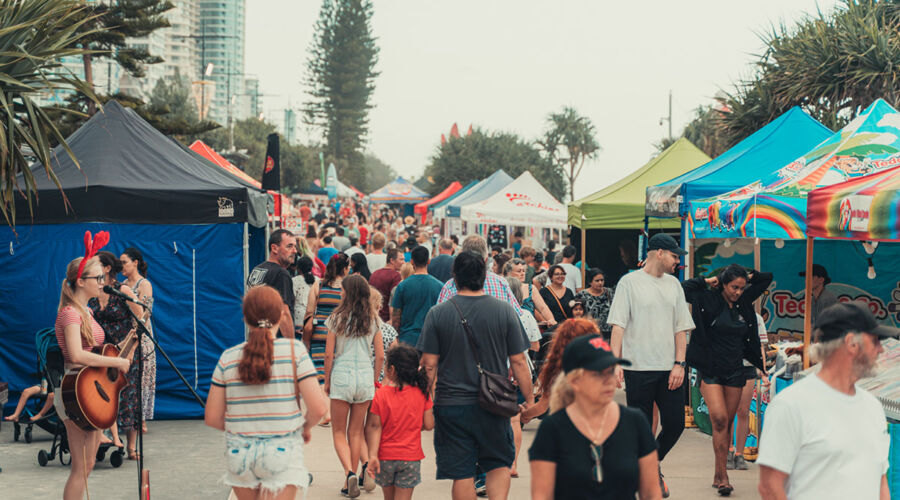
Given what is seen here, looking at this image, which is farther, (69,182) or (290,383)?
(69,182)

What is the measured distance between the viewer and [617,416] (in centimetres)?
315

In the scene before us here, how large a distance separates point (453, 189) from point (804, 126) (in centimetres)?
3444

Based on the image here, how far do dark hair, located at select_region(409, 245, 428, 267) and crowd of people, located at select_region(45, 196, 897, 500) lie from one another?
0.03m

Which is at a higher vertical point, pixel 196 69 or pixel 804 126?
pixel 196 69

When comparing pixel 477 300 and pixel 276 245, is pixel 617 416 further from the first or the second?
pixel 276 245

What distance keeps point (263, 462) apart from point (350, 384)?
8.80ft

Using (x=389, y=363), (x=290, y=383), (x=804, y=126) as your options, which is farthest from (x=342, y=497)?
(x=804, y=126)

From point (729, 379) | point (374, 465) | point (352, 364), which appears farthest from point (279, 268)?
point (729, 379)

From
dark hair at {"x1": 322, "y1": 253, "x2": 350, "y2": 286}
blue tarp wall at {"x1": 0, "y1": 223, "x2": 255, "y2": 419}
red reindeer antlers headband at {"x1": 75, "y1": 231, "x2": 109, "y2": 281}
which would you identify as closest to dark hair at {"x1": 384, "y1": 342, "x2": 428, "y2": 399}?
red reindeer antlers headband at {"x1": 75, "y1": 231, "x2": 109, "y2": 281}

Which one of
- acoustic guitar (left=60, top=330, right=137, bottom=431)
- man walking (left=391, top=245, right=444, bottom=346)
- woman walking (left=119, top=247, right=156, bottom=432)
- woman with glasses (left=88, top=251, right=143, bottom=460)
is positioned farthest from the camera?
woman walking (left=119, top=247, right=156, bottom=432)

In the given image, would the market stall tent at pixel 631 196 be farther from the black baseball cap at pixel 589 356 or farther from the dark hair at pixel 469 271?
the black baseball cap at pixel 589 356

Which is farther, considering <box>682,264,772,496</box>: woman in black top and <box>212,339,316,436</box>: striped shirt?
<box>682,264,772,496</box>: woman in black top

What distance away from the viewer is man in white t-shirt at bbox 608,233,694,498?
21.2 feet

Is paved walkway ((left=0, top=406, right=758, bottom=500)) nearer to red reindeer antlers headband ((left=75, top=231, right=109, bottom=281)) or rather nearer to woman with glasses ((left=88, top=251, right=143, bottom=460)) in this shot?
woman with glasses ((left=88, top=251, right=143, bottom=460))
